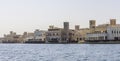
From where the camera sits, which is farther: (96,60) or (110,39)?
(110,39)

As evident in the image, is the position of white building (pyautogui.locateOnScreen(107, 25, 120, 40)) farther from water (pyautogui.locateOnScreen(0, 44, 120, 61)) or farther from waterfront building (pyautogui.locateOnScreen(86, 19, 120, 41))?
water (pyautogui.locateOnScreen(0, 44, 120, 61))

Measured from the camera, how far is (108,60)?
44.3m

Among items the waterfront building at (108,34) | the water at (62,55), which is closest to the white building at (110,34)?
the waterfront building at (108,34)

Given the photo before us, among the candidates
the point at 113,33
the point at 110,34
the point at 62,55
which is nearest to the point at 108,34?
the point at 110,34

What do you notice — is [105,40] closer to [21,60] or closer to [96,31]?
[96,31]

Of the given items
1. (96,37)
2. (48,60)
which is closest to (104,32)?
(96,37)

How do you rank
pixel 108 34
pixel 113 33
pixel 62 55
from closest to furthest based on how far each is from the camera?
pixel 62 55
pixel 108 34
pixel 113 33

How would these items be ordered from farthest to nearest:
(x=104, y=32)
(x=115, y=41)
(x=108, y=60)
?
(x=104, y=32)
(x=115, y=41)
(x=108, y=60)

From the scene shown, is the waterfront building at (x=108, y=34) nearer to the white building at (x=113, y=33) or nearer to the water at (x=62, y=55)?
the white building at (x=113, y=33)

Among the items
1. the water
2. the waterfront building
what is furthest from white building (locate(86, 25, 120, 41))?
the water

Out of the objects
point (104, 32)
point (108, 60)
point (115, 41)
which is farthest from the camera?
point (104, 32)

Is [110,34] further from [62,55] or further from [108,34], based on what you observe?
[62,55]

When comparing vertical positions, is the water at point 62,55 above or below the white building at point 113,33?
below

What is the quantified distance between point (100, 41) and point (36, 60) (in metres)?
136
